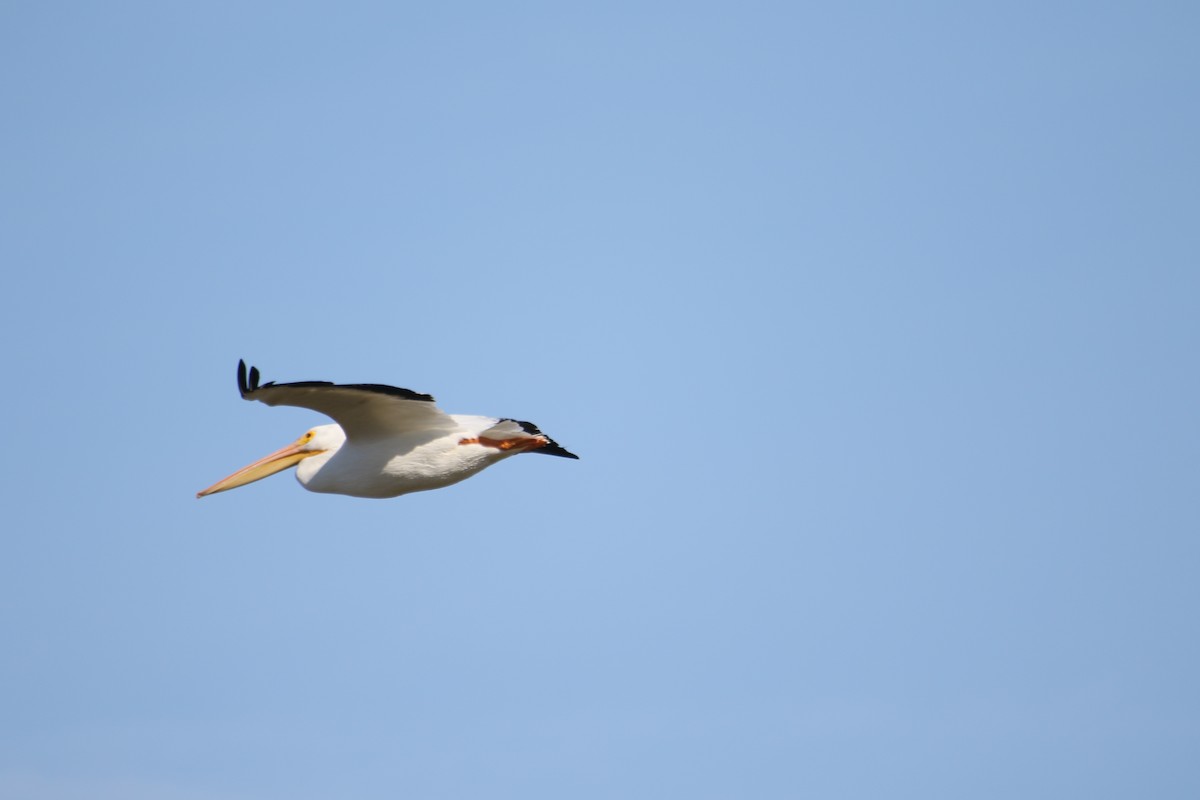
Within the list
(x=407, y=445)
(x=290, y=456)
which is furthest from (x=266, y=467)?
(x=407, y=445)

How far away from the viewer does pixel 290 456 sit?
47.0 ft

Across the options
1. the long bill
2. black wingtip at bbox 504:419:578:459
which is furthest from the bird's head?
black wingtip at bbox 504:419:578:459

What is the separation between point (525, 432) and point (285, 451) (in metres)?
2.61

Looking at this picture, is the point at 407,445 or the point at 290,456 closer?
the point at 407,445

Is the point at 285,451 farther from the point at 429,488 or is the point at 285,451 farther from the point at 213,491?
the point at 429,488

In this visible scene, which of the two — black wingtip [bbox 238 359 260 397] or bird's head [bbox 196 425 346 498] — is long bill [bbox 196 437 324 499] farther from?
black wingtip [bbox 238 359 260 397]

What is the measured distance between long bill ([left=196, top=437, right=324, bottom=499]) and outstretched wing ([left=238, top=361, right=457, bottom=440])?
156 centimetres

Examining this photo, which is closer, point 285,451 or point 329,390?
point 329,390

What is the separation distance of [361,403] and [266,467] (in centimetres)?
254

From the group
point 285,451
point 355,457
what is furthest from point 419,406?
point 285,451

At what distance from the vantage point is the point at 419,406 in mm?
12375

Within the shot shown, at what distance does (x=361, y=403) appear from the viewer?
40.0ft

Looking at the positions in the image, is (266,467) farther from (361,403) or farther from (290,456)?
(361,403)

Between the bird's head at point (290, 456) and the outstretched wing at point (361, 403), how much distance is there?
1249 millimetres
